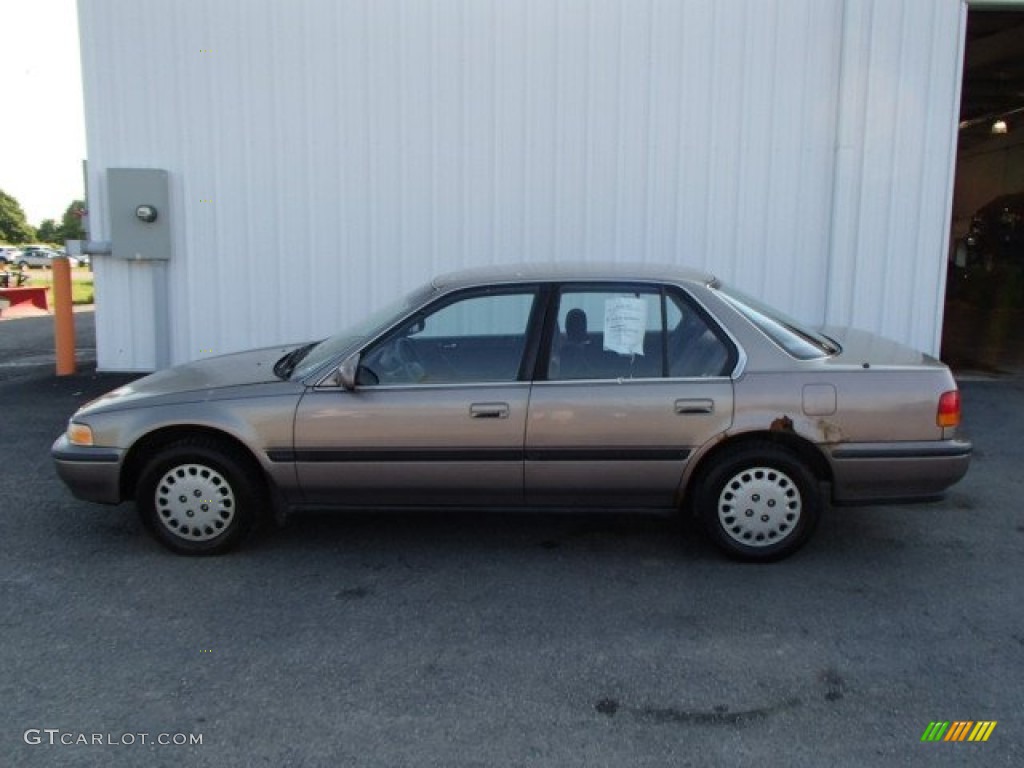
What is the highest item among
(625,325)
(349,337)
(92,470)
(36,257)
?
(36,257)

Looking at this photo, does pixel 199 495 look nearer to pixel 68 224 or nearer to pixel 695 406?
pixel 695 406

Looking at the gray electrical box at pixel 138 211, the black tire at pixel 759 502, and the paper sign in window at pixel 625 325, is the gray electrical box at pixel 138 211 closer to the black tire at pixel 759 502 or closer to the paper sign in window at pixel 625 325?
the paper sign in window at pixel 625 325

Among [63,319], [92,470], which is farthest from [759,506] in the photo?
[63,319]

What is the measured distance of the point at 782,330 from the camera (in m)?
4.58

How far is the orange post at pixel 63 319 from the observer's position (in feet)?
31.6

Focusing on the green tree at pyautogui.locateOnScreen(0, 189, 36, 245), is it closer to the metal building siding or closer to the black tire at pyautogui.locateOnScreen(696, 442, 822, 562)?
the metal building siding

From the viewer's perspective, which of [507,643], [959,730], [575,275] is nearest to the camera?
[959,730]

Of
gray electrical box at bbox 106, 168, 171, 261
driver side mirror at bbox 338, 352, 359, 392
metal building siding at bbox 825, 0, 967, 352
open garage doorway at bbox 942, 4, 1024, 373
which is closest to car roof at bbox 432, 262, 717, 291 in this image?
driver side mirror at bbox 338, 352, 359, 392

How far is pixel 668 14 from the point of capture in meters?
8.62

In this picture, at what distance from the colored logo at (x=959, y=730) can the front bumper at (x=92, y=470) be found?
3767mm

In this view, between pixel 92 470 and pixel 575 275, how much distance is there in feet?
8.63

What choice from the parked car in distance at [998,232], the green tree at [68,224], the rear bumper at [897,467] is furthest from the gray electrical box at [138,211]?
the green tree at [68,224]

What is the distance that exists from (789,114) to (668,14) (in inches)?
59.6

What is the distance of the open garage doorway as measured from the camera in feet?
40.4
